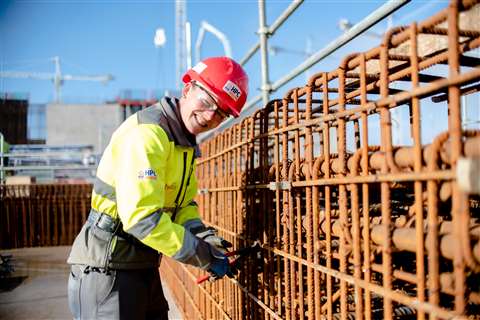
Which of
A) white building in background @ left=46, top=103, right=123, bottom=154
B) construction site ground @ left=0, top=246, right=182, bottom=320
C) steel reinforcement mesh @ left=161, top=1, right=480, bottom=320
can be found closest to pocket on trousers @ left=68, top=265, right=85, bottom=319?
steel reinforcement mesh @ left=161, top=1, right=480, bottom=320

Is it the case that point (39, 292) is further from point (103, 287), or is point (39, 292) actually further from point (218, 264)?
point (218, 264)

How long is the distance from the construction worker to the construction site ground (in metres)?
3.32

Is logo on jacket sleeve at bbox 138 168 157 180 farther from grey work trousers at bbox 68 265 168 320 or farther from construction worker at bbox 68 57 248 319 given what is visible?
grey work trousers at bbox 68 265 168 320

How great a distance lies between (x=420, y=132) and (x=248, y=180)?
70.0 inches

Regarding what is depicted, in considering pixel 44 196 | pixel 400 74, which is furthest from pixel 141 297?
pixel 44 196

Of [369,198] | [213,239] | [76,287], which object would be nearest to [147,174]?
[213,239]

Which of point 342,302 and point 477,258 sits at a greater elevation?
point 477,258

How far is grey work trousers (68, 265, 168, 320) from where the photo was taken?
8.70 feet

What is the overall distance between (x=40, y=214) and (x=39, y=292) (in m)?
6.70

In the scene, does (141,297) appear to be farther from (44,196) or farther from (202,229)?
(44,196)

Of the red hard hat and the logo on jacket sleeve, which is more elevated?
the red hard hat

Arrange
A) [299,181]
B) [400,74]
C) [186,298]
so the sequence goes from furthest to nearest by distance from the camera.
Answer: [186,298] < [299,181] < [400,74]

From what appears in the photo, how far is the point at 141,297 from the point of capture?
2.81 m

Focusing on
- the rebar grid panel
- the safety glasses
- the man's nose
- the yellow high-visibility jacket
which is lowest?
the rebar grid panel
